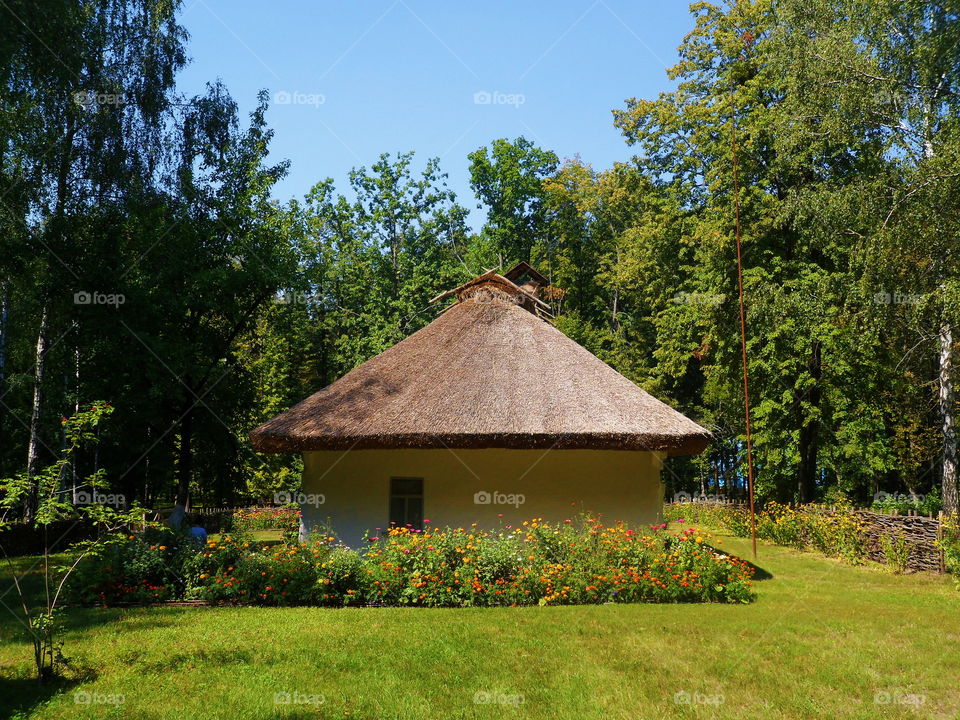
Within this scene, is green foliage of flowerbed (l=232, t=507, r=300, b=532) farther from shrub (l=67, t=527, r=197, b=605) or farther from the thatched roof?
shrub (l=67, t=527, r=197, b=605)

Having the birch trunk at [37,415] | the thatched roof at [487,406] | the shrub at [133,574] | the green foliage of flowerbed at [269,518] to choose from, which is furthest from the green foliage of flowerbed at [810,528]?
the birch trunk at [37,415]

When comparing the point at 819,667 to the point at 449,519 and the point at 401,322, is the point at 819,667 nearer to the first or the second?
the point at 449,519

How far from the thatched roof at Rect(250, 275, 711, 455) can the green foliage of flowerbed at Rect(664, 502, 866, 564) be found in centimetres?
543

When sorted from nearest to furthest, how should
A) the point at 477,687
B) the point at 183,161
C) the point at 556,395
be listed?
the point at 477,687
the point at 556,395
the point at 183,161

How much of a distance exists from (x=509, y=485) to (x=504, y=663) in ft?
19.4

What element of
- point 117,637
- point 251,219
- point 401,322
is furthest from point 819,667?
point 401,322

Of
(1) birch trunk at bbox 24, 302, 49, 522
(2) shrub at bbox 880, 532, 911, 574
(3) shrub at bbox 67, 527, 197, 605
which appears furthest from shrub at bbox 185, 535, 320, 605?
(2) shrub at bbox 880, 532, 911, 574

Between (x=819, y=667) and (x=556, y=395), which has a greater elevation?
(x=556, y=395)

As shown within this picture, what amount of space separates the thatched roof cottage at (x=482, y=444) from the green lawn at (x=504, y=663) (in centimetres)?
311

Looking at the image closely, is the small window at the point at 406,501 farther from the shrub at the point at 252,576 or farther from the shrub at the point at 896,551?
the shrub at the point at 896,551

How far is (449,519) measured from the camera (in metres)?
13.7

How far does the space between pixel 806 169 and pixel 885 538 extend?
443 inches

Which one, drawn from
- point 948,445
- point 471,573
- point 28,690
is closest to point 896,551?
point 948,445

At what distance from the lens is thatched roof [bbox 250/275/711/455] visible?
12.5 m
